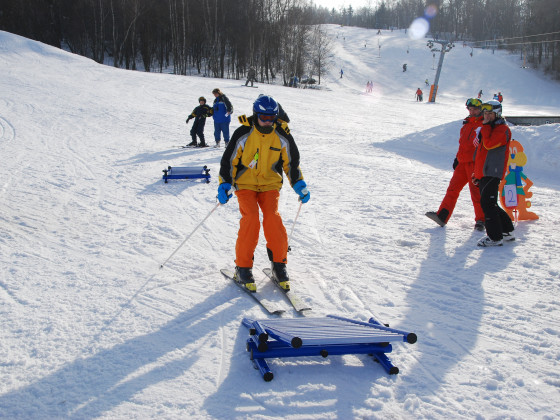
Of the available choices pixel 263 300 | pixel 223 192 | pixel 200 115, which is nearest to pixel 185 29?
pixel 200 115

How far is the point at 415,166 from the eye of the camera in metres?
11.1

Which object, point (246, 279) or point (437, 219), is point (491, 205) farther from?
point (246, 279)

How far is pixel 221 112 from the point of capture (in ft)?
40.1

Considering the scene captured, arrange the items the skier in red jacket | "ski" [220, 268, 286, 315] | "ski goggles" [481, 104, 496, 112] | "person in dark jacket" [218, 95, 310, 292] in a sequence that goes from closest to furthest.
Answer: "ski" [220, 268, 286, 315]
"person in dark jacket" [218, 95, 310, 292]
"ski goggles" [481, 104, 496, 112]
the skier in red jacket

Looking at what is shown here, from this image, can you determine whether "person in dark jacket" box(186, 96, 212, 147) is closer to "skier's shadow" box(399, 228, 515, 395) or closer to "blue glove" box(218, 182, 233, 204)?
"skier's shadow" box(399, 228, 515, 395)

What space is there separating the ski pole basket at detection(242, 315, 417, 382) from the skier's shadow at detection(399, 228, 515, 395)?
281mm

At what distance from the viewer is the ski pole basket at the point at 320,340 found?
2854 mm

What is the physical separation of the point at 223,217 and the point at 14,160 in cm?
558

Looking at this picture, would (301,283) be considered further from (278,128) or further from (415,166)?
(415,166)

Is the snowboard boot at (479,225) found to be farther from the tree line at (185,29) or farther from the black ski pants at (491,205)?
the tree line at (185,29)

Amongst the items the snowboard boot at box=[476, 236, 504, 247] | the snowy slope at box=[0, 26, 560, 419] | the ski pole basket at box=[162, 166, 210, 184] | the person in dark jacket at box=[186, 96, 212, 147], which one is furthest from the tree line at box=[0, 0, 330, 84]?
the snowboard boot at box=[476, 236, 504, 247]

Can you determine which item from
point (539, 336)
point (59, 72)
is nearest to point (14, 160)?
point (539, 336)

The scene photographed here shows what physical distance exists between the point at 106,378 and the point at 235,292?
1577mm

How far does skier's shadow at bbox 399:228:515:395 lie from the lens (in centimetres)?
315
